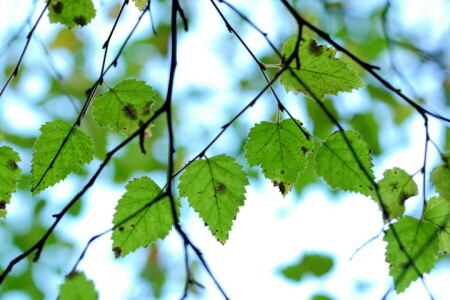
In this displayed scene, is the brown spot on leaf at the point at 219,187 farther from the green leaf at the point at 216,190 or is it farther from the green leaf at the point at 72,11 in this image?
the green leaf at the point at 72,11

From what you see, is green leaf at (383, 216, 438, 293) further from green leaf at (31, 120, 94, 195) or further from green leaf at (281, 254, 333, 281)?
green leaf at (281, 254, 333, 281)

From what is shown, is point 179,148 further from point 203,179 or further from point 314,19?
point 203,179

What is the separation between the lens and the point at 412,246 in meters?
0.82

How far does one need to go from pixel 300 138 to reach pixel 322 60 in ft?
0.47

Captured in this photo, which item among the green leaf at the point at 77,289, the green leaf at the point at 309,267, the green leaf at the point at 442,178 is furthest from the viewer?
the green leaf at the point at 309,267

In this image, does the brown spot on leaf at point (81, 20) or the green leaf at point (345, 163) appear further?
the brown spot on leaf at point (81, 20)

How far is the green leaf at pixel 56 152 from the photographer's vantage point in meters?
0.83

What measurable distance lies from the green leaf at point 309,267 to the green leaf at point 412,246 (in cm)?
228

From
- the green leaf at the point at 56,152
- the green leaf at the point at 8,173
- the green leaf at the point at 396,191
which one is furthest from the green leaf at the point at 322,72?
the green leaf at the point at 8,173

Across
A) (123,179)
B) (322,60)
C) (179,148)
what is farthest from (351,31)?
(322,60)

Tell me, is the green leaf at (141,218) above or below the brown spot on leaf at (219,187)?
below

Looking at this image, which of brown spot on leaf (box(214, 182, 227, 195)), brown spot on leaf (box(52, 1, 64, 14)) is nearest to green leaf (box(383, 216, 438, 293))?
brown spot on leaf (box(214, 182, 227, 195))

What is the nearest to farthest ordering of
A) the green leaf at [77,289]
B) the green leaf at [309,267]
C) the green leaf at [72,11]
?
the green leaf at [77,289], the green leaf at [72,11], the green leaf at [309,267]

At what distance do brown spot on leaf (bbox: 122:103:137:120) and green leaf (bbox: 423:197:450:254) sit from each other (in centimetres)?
55
